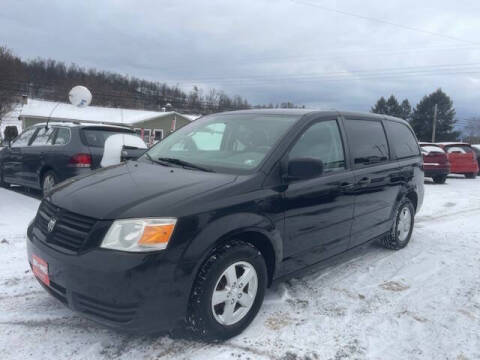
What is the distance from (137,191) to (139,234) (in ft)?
1.36

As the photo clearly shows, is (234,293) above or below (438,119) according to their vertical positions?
below

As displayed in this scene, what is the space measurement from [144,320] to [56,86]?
5017 centimetres

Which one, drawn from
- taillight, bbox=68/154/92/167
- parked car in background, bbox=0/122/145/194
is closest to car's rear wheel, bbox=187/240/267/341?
parked car in background, bbox=0/122/145/194

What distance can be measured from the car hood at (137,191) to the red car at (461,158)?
54.7ft

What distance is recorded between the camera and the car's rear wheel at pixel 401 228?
4934mm

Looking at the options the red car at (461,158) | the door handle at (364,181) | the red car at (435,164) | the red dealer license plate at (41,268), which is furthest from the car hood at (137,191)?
the red car at (461,158)

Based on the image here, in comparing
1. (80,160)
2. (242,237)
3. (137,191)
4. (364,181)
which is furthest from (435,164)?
(137,191)

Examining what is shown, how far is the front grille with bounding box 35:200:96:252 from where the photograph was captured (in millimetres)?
2359

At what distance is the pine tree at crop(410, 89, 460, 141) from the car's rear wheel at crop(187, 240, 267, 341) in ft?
182

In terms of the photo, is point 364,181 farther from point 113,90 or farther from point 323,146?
point 113,90

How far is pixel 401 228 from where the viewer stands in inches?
199

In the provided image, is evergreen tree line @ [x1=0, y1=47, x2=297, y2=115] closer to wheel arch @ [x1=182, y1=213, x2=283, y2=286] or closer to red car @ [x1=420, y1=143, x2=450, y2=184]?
red car @ [x1=420, y1=143, x2=450, y2=184]

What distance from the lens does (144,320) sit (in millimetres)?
2242

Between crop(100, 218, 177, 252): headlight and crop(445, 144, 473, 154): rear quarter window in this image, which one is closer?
crop(100, 218, 177, 252): headlight
